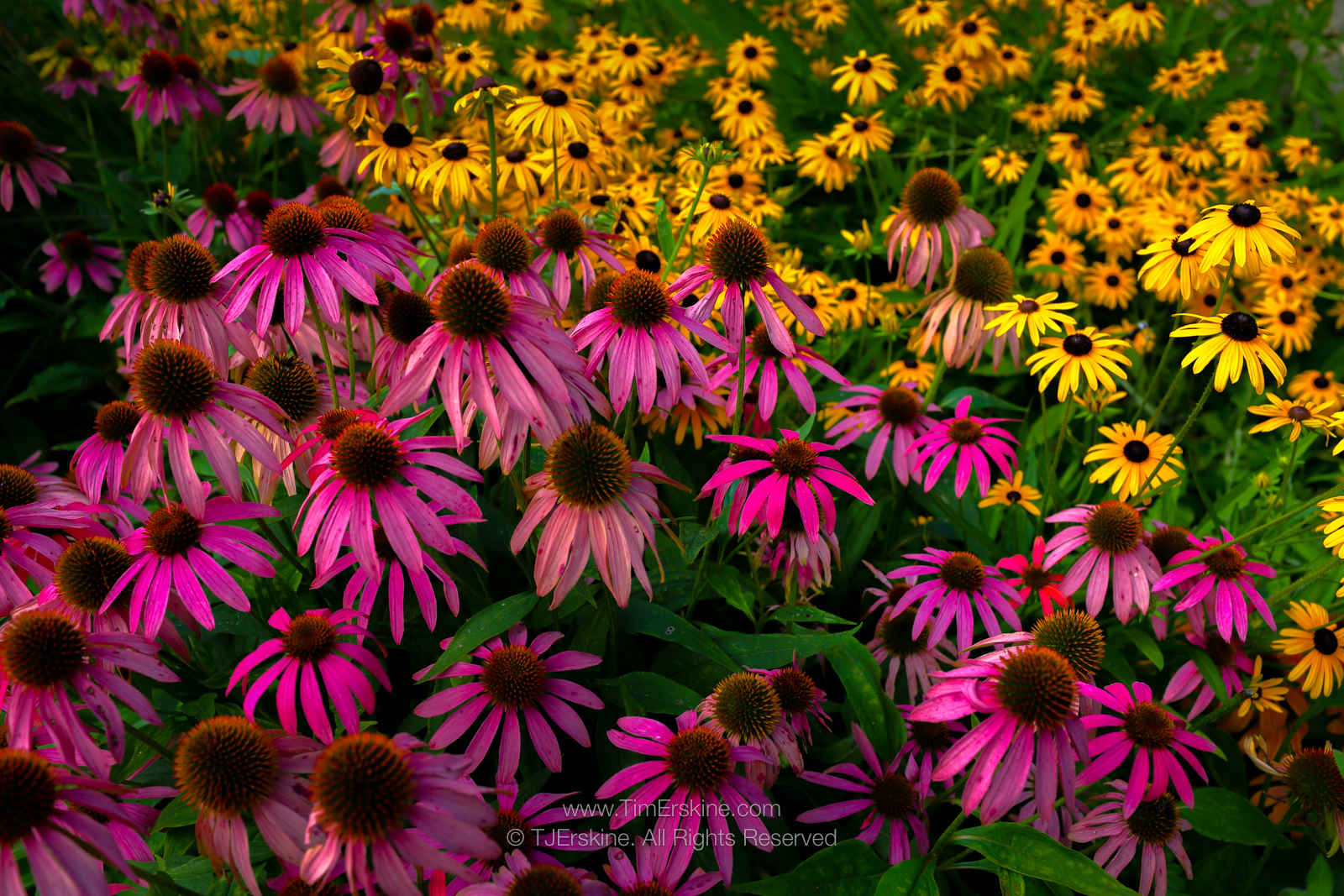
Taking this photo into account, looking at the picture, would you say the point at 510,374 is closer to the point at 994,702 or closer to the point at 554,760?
the point at 554,760

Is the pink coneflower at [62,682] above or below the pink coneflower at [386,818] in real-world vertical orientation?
below

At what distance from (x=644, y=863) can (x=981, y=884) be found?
3.13 ft

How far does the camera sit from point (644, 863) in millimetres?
1372

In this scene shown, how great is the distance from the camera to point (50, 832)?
1.06 m

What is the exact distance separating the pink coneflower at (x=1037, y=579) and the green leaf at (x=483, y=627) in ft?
3.56

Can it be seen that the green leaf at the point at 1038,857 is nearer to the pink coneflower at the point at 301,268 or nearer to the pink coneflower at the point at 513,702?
the pink coneflower at the point at 513,702

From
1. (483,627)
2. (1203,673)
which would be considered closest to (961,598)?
(1203,673)

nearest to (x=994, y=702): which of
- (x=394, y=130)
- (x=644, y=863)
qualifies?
(x=644, y=863)

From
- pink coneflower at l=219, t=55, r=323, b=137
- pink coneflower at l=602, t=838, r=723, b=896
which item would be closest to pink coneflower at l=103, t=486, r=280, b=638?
pink coneflower at l=602, t=838, r=723, b=896

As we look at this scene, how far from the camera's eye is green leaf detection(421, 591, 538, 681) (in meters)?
1.42

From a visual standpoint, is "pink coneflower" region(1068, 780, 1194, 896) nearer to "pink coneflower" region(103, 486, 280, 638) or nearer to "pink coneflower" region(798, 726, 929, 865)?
"pink coneflower" region(798, 726, 929, 865)

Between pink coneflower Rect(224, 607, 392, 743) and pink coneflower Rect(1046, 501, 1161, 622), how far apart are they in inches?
57.2

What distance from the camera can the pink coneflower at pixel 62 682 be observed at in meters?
1.22

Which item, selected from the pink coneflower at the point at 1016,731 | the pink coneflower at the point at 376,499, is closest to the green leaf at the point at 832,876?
the pink coneflower at the point at 1016,731
